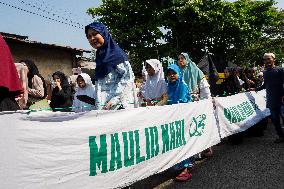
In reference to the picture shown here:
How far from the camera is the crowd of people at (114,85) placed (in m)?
3.13

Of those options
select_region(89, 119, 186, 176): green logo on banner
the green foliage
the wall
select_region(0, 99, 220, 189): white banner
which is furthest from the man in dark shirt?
the green foliage

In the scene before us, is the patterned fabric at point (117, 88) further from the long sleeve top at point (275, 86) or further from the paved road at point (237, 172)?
the long sleeve top at point (275, 86)

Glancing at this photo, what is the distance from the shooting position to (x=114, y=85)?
4.38 metres

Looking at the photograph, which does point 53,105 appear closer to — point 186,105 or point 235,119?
point 186,105

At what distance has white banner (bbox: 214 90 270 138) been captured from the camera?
6.85m

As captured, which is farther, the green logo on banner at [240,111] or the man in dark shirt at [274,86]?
the man in dark shirt at [274,86]

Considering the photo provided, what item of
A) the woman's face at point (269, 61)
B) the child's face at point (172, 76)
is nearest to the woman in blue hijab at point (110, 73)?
the child's face at point (172, 76)

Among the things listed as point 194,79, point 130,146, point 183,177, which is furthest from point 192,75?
point 130,146

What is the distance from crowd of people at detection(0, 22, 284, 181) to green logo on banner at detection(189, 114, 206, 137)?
34 cm

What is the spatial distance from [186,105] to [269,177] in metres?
1.53

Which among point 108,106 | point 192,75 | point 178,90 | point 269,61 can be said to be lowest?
point 108,106

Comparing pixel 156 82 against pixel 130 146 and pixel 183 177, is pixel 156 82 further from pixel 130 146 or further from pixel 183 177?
pixel 130 146

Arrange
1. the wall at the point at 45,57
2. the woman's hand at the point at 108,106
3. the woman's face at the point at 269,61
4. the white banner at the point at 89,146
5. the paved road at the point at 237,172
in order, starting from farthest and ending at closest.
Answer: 1. the wall at the point at 45,57
2. the woman's face at the point at 269,61
3. the paved road at the point at 237,172
4. the woman's hand at the point at 108,106
5. the white banner at the point at 89,146

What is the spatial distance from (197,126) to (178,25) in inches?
853
